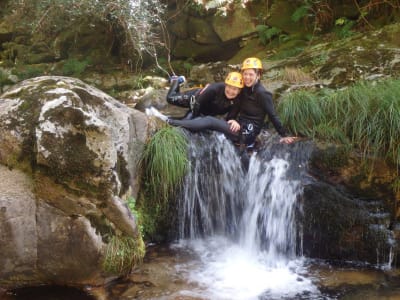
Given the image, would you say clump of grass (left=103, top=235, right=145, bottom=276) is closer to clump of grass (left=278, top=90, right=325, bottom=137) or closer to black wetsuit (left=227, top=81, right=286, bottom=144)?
black wetsuit (left=227, top=81, right=286, bottom=144)

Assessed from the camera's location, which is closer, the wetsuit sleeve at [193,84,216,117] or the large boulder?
the large boulder

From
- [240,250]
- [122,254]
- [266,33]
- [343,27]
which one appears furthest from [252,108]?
[266,33]

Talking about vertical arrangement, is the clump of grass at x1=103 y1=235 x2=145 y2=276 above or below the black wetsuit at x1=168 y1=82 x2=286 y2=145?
below

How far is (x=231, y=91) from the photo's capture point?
5434 millimetres

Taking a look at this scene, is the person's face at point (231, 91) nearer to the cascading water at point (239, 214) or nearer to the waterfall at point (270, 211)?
the cascading water at point (239, 214)

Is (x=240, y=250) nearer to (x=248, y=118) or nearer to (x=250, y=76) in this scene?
(x=248, y=118)

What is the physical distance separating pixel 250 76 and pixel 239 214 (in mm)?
1743

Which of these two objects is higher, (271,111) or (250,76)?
(250,76)

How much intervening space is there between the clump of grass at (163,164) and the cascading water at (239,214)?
0.20m

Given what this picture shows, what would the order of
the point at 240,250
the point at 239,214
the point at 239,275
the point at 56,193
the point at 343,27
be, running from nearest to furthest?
the point at 56,193 < the point at 239,275 < the point at 240,250 < the point at 239,214 < the point at 343,27

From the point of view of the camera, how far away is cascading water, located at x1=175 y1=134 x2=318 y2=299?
435cm

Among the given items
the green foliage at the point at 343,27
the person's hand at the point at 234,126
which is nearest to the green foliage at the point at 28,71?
the green foliage at the point at 343,27

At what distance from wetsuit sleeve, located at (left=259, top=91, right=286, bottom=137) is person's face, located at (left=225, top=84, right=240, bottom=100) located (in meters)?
0.35

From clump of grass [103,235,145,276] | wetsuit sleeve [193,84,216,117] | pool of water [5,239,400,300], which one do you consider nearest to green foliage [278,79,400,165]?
wetsuit sleeve [193,84,216,117]
